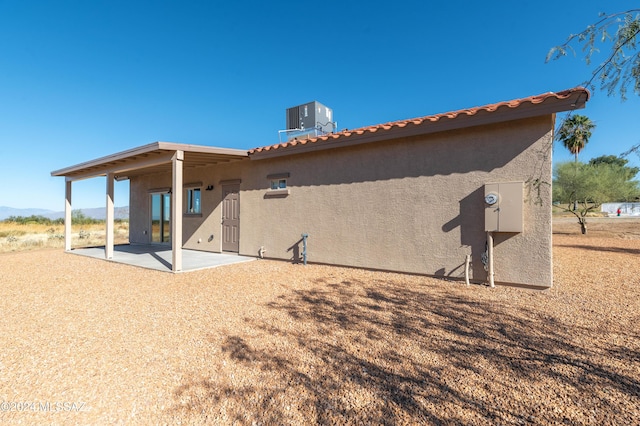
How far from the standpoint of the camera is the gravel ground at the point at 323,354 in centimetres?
213

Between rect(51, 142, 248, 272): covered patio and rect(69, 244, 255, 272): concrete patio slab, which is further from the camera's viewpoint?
rect(69, 244, 255, 272): concrete patio slab

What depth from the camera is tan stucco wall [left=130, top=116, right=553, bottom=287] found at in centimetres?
516

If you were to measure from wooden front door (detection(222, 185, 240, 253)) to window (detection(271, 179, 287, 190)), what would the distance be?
1.50 m

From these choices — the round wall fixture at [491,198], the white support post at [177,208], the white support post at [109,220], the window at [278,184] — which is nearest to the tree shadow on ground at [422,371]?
the round wall fixture at [491,198]

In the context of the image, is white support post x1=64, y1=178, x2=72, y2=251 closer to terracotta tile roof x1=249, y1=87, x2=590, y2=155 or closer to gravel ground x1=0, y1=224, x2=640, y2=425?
gravel ground x1=0, y1=224, x2=640, y2=425

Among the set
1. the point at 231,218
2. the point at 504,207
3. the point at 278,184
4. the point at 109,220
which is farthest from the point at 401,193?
the point at 109,220

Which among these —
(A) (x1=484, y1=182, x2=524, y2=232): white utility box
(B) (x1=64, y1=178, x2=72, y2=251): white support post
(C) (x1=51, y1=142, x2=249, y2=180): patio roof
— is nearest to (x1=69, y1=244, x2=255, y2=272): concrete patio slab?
(B) (x1=64, y1=178, x2=72, y2=251): white support post

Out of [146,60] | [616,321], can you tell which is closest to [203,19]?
[146,60]

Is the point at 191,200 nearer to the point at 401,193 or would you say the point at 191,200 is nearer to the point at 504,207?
the point at 401,193

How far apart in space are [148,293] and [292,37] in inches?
546

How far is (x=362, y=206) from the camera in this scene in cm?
699

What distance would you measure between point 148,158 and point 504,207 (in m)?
8.90

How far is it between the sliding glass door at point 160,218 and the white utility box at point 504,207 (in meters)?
12.0

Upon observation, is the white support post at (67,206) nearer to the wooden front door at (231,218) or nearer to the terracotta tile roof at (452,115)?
the wooden front door at (231,218)
